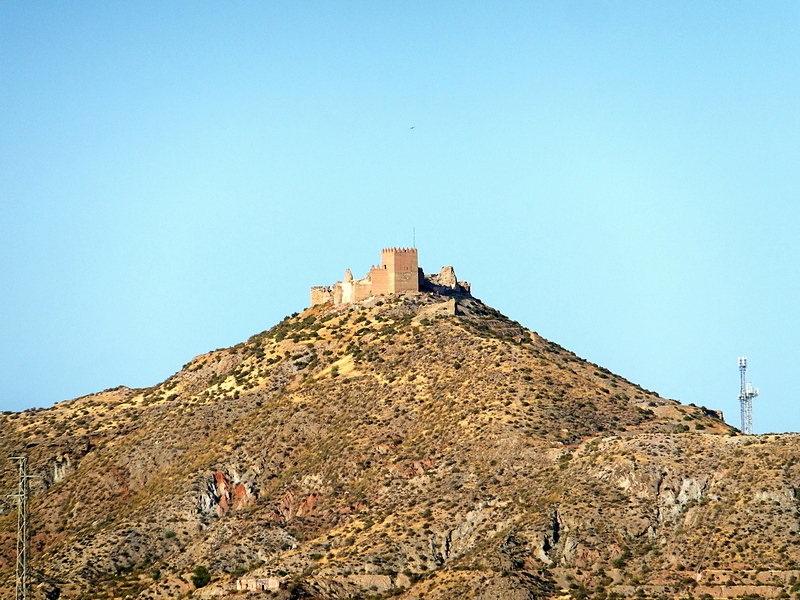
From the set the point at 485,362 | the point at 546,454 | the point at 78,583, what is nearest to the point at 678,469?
the point at 546,454

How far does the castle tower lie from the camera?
506ft

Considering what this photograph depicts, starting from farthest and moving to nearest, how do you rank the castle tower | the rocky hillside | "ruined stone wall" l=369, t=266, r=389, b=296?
"ruined stone wall" l=369, t=266, r=389, b=296
the castle tower
the rocky hillside

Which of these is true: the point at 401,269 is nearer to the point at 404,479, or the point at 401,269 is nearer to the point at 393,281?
the point at 393,281

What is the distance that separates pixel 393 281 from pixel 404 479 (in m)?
24.5

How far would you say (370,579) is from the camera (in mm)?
125000

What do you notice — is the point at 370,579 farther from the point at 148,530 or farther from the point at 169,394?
the point at 169,394

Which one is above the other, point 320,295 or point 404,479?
point 320,295

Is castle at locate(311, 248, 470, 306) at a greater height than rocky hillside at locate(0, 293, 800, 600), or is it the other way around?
castle at locate(311, 248, 470, 306)

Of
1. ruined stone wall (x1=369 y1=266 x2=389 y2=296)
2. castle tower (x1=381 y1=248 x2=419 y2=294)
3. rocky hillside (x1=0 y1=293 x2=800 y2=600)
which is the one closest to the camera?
rocky hillside (x1=0 y1=293 x2=800 y2=600)

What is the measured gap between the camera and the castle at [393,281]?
154625 mm

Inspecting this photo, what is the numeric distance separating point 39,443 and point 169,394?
1111cm

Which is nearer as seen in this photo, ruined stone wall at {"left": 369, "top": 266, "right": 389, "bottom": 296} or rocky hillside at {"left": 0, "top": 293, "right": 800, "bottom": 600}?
rocky hillside at {"left": 0, "top": 293, "right": 800, "bottom": 600}

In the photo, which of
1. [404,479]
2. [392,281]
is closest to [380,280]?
[392,281]

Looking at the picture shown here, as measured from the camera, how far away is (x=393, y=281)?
15550 cm
